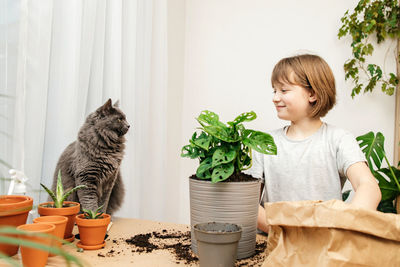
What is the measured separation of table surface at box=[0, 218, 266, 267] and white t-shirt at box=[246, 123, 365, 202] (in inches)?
13.6

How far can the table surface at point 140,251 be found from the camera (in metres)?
0.79

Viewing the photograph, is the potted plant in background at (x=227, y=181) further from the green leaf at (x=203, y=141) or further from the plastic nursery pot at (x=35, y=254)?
the plastic nursery pot at (x=35, y=254)

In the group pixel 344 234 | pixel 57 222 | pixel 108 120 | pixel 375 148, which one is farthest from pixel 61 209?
pixel 375 148

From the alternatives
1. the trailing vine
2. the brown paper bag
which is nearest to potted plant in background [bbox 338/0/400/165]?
the trailing vine

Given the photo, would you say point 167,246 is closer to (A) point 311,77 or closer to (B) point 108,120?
(B) point 108,120

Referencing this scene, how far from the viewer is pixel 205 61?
2.80 meters

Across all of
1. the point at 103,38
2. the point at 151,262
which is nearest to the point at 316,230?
the point at 151,262

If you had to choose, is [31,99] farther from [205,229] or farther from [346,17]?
[346,17]

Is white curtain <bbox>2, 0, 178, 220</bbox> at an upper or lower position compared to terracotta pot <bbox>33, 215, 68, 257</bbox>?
upper

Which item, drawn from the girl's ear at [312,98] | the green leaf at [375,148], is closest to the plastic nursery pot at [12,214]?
the girl's ear at [312,98]

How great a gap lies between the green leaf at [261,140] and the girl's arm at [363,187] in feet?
0.93

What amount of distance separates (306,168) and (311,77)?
0.37 meters

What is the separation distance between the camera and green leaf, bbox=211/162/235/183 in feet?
2.61

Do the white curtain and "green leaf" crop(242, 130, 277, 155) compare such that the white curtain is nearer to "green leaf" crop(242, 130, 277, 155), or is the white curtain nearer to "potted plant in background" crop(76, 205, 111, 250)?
"potted plant in background" crop(76, 205, 111, 250)
